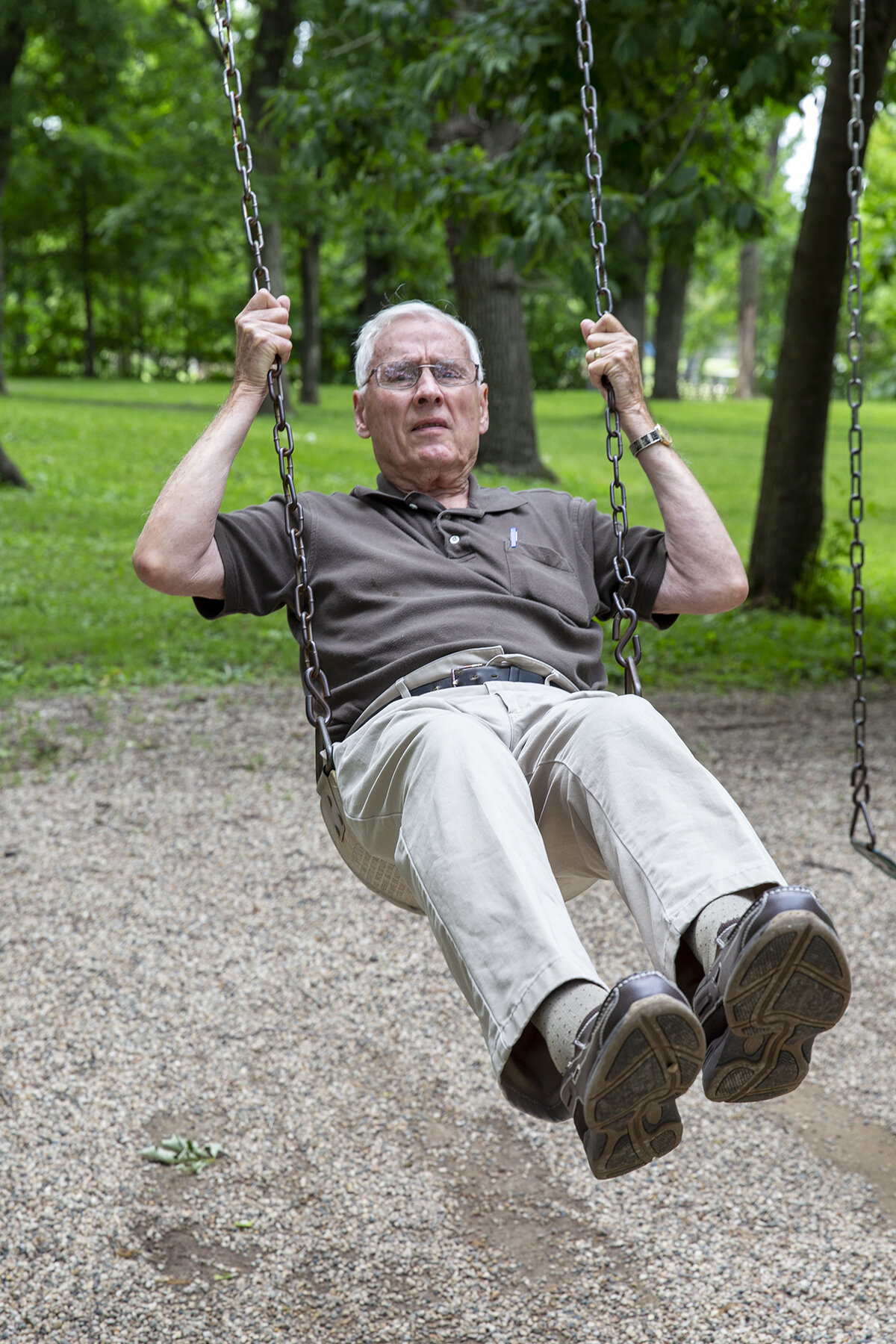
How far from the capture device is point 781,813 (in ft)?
17.0

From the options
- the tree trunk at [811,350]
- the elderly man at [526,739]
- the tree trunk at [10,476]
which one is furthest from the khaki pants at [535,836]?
the tree trunk at [10,476]

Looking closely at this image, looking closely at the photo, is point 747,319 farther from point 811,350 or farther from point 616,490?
point 616,490

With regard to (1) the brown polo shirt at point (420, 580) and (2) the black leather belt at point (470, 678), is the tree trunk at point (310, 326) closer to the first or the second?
(1) the brown polo shirt at point (420, 580)

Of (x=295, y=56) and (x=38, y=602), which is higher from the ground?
(x=295, y=56)

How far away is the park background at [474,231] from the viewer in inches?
228

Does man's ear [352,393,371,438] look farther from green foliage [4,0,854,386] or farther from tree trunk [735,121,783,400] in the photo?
tree trunk [735,121,783,400]

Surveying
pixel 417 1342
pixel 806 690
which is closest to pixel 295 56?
pixel 806 690

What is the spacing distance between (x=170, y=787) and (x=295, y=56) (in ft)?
43.7

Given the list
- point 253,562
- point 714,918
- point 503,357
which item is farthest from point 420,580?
point 503,357

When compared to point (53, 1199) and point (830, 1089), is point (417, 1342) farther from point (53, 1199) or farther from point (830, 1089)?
point (830, 1089)

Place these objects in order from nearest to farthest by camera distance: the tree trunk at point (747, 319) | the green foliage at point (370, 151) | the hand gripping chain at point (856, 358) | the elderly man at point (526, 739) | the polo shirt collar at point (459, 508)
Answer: the elderly man at point (526, 739) < the polo shirt collar at point (459, 508) < the hand gripping chain at point (856, 358) < the green foliage at point (370, 151) < the tree trunk at point (747, 319)

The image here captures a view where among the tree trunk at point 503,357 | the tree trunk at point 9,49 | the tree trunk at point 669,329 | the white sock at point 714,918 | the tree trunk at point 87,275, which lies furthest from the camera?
the tree trunk at point 87,275

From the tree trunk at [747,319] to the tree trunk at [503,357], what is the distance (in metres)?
16.7

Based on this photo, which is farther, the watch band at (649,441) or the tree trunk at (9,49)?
the tree trunk at (9,49)
